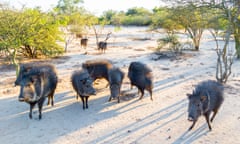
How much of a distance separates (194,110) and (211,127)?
907mm

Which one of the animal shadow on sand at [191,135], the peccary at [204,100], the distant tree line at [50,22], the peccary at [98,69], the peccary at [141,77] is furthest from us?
the distant tree line at [50,22]

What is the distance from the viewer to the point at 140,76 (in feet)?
22.1

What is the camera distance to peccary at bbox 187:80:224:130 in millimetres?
4492

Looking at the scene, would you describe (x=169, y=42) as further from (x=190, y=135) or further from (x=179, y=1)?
(x=190, y=135)

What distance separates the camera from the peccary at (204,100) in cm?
449

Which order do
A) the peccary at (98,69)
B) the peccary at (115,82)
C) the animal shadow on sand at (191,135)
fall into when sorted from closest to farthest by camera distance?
the animal shadow on sand at (191,135) < the peccary at (115,82) < the peccary at (98,69)

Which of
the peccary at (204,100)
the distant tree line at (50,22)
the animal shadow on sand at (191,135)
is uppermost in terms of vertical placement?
the distant tree line at (50,22)

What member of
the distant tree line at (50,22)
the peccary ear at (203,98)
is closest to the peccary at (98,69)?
the distant tree line at (50,22)

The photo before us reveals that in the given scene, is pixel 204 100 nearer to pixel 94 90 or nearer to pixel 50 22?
pixel 94 90

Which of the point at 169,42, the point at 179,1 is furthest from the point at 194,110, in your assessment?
the point at 169,42

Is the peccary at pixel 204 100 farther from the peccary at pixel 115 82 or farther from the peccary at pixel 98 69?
the peccary at pixel 98 69

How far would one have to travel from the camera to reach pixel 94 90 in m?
6.01

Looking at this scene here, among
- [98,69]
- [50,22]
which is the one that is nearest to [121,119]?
[98,69]

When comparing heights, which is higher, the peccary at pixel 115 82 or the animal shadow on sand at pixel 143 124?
the peccary at pixel 115 82
